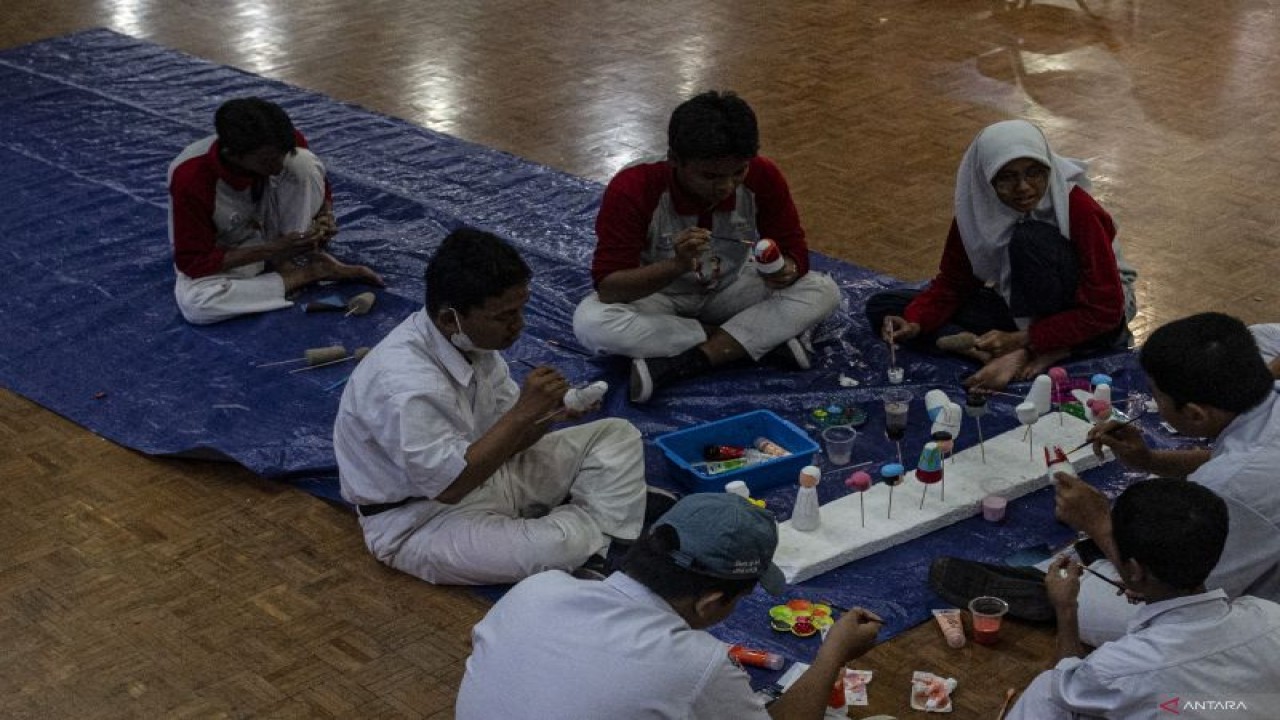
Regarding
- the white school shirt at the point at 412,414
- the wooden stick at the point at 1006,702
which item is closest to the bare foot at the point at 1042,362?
the wooden stick at the point at 1006,702

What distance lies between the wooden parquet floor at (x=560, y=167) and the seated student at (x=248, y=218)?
71 cm

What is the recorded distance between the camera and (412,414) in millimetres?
3623

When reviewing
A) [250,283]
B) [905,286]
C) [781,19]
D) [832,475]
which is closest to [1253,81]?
[781,19]

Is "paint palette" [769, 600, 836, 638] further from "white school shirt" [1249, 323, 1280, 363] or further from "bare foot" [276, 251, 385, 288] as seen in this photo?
"bare foot" [276, 251, 385, 288]

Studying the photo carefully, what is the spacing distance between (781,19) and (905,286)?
3521 millimetres

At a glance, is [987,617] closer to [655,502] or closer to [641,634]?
[655,502]

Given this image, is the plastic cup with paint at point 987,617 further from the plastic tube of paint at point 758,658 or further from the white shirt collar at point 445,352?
the white shirt collar at point 445,352

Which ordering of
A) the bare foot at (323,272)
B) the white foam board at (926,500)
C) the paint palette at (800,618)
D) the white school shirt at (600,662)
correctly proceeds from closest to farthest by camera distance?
1. the white school shirt at (600,662)
2. the paint palette at (800,618)
3. the white foam board at (926,500)
4. the bare foot at (323,272)

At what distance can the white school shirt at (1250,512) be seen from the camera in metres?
3.22

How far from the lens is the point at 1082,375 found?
4.64 metres

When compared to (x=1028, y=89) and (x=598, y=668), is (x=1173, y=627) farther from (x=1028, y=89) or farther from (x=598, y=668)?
(x=1028, y=89)

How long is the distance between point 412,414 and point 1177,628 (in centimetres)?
171

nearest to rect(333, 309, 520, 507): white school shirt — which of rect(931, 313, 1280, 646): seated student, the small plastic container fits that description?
the small plastic container

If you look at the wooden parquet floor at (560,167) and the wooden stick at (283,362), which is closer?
the wooden parquet floor at (560,167)
